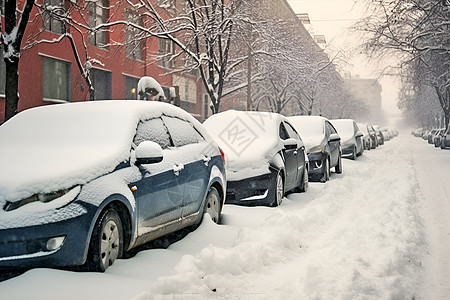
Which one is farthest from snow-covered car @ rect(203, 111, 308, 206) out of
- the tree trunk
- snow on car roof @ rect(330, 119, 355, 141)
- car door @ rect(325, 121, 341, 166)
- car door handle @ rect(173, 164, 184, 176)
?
snow on car roof @ rect(330, 119, 355, 141)

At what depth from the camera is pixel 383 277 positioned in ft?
14.8

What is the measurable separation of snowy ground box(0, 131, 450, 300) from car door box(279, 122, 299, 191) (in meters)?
1.44

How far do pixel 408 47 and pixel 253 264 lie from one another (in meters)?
21.2

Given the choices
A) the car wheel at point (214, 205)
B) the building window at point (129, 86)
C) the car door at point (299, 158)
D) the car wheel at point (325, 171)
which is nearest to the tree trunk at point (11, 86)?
the car door at point (299, 158)

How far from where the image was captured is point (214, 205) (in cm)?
693

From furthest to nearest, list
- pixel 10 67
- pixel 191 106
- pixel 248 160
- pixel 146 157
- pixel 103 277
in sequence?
pixel 191 106 < pixel 10 67 < pixel 248 160 < pixel 146 157 < pixel 103 277

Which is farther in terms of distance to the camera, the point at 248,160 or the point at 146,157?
the point at 248,160

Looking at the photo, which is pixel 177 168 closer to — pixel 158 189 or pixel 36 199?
pixel 158 189

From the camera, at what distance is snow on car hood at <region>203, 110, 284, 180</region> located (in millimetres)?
8398

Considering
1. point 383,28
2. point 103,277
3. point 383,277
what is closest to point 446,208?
point 383,277

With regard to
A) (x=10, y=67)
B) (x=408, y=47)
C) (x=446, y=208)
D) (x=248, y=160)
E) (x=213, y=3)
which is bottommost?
(x=446, y=208)

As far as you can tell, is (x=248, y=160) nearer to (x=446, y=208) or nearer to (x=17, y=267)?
(x=446, y=208)

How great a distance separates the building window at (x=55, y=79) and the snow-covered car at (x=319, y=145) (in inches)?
565

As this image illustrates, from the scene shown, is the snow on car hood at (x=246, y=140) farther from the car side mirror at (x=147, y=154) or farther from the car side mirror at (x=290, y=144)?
the car side mirror at (x=147, y=154)
